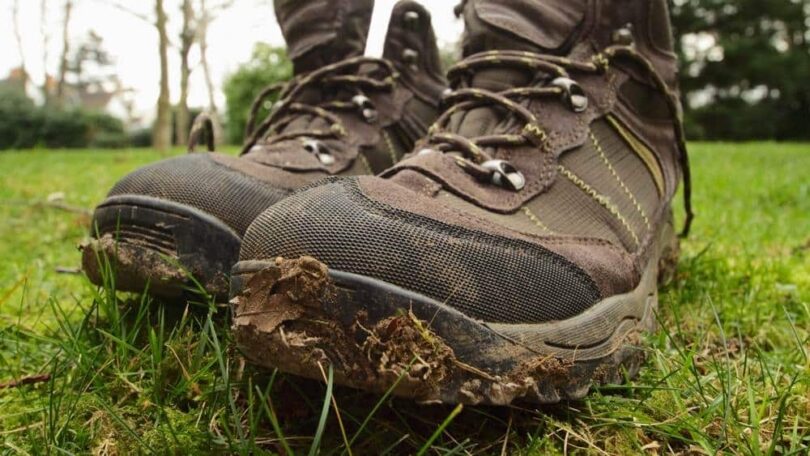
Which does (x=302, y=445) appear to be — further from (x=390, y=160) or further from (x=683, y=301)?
(x=683, y=301)

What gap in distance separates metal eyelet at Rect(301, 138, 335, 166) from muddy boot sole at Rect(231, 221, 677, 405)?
0.73 metres

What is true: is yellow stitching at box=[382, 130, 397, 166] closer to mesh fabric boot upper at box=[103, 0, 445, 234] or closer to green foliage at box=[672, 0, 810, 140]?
mesh fabric boot upper at box=[103, 0, 445, 234]

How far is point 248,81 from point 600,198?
801 inches

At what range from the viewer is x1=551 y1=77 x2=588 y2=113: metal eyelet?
4.23ft

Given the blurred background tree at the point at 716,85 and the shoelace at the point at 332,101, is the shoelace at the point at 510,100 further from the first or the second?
the blurred background tree at the point at 716,85

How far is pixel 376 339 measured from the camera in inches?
32.8

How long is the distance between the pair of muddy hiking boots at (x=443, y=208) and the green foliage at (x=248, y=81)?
18.5m

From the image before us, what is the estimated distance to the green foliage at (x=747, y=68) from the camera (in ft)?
73.9

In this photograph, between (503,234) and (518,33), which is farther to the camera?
(518,33)

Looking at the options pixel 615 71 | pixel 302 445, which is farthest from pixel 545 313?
pixel 615 71

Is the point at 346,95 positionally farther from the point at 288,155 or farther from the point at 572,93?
the point at 572,93

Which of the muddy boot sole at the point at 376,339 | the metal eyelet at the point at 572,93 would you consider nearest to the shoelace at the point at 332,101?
the metal eyelet at the point at 572,93

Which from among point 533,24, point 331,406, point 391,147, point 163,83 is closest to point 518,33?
point 533,24

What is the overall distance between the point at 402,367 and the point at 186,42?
17153 mm
